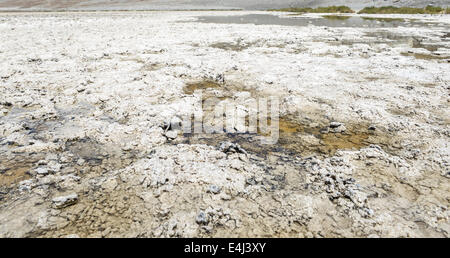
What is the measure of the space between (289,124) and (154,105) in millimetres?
3001

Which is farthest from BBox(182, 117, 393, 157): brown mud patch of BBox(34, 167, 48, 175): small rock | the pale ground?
BBox(34, 167, 48, 175): small rock

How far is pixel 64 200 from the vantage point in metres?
2.83

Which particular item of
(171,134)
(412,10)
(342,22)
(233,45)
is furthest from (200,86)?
(412,10)

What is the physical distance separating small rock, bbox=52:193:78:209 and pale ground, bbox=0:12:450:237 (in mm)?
Answer: 15

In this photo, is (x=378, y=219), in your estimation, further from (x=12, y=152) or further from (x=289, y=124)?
(x=12, y=152)

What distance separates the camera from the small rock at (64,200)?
2.79 meters

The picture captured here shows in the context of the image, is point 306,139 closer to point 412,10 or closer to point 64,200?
point 64,200

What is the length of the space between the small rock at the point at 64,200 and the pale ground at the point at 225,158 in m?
0.01

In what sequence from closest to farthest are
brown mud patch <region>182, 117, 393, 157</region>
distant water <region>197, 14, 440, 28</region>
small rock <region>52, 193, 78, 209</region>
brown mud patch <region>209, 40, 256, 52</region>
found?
small rock <region>52, 193, 78, 209</region> → brown mud patch <region>182, 117, 393, 157</region> → brown mud patch <region>209, 40, 256, 52</region> → distant water <region>197, 14, 440, 28</region>

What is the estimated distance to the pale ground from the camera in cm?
264

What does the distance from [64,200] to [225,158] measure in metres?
2.11

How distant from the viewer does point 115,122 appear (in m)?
4.78

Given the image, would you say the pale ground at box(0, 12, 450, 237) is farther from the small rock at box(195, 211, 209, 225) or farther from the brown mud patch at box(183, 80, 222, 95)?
the brown mud patch at box(183, 80, 222, 95)

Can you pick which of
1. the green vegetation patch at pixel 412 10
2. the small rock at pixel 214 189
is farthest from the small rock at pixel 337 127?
the green vegetation patch at pixel 412 10
